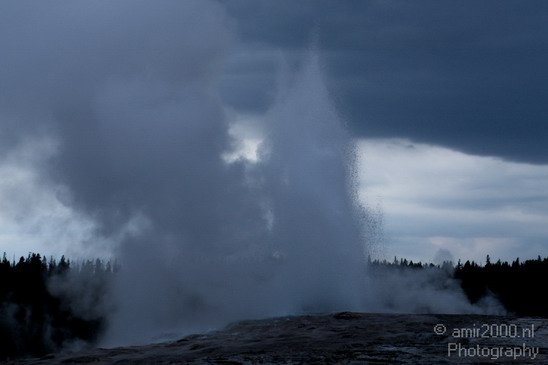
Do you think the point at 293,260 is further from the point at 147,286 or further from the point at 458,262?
the point at 458,262

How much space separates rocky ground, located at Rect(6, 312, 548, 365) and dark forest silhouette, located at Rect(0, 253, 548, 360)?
21.5 m

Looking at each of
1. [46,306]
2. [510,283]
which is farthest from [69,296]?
[510,283]

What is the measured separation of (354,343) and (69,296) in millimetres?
54398

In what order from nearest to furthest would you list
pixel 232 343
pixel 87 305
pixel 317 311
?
pixel 232 343
pixel 317 311
pixel 87 305

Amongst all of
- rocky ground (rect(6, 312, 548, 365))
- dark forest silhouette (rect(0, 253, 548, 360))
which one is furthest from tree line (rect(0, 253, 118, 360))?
rocky ground (rect(6, 312, 548, 365))

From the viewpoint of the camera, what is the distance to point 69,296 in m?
82.6

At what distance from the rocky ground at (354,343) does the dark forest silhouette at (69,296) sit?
21.5 metres

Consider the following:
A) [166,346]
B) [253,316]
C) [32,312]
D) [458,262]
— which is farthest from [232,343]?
[458,262]

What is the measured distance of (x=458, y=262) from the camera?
380 ft

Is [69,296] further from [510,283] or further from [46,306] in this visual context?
[510,283]

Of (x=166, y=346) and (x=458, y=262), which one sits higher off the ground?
(x=458, y=262)

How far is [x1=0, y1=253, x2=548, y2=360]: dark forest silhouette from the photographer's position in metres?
70.4

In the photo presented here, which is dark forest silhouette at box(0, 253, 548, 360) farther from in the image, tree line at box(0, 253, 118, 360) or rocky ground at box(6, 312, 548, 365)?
rocky ground at box(6, 312, 548, 365)

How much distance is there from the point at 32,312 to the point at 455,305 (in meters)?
36.6
